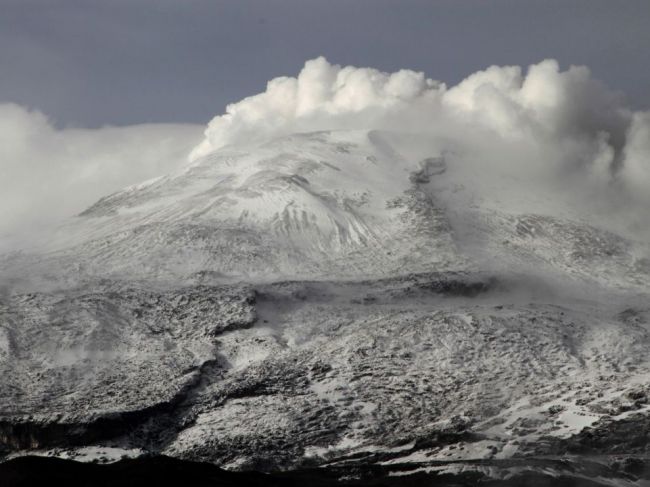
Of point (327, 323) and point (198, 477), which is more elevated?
point (327, 323)

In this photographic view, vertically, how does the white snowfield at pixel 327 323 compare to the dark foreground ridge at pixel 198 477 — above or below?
above

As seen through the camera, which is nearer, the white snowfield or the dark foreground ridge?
the dark foreground ridge

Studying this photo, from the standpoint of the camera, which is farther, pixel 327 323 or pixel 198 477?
pixel 327 323

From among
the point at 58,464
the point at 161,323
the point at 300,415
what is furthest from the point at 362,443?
the point at 161,323

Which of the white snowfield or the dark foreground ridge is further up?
the white snowfield

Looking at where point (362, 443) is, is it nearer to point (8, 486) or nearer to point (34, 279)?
point (8, 486)
